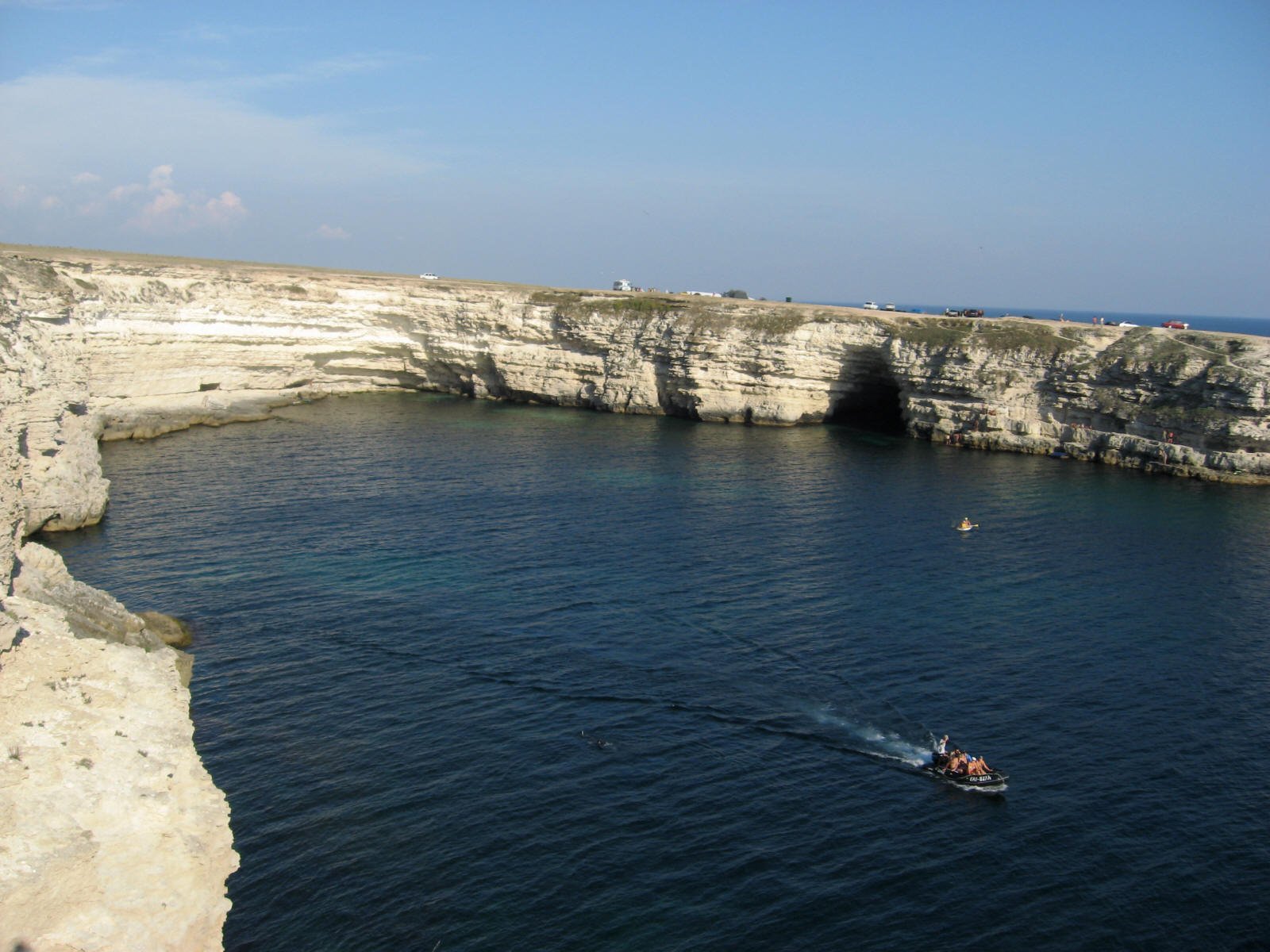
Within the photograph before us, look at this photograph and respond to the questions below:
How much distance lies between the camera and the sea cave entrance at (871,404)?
103 meters

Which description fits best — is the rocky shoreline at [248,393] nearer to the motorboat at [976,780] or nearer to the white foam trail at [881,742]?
the white foam trail at [881,742]

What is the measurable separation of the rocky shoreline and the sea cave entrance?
0.33 metres

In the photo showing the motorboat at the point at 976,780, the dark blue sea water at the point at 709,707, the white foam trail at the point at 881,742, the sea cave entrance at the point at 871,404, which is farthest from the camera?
the sea cave entrance at the point at 871,404

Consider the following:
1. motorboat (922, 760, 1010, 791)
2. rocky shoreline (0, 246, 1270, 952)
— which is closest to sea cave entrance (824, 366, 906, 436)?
rocky shoreline (0, 246, 1270, 952)

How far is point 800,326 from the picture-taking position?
3967 inches

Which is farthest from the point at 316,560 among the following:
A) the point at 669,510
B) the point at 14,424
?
the point at 669,510

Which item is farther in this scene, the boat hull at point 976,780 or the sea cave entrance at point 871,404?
the sea cave entrance at point 871,404

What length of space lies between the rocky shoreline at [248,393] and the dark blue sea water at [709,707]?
2.51 metres

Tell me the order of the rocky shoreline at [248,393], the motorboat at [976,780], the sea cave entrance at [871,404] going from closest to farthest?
1. the rocky shoreline at [248,393]
2. the motorboat at [976,780]
3. the sea cave entrance at [871,404]

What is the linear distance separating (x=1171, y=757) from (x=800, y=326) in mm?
70671

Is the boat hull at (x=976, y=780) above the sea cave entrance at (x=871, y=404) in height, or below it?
below

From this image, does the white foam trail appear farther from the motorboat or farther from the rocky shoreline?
the rocky shoreline

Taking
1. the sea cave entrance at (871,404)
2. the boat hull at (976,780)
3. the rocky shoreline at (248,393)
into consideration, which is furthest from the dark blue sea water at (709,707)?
the sea cave entrance at (871,404)

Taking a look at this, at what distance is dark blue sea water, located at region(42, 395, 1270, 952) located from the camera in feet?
88.4
